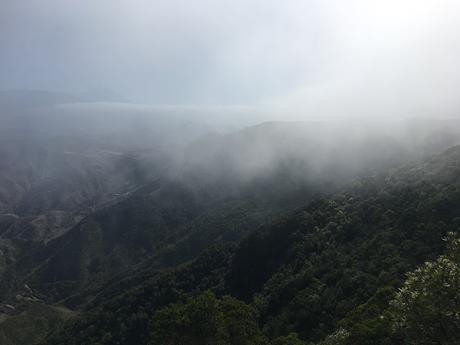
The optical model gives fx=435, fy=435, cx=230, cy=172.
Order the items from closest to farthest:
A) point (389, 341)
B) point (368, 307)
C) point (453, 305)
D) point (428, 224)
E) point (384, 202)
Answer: point (453, 305), point (389, 341), point (368, 307), point (428, 224), point (384, 202)

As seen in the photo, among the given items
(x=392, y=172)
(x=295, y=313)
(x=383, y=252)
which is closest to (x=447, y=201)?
(x=383, y=252)

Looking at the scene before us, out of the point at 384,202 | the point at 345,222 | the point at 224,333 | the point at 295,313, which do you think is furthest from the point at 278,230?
the point at 224,333

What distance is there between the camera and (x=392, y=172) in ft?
581

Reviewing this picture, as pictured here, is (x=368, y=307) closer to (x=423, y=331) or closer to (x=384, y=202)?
(x=423, y=331)

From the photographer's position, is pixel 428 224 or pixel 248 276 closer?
pixel 428 224

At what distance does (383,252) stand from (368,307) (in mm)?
58322

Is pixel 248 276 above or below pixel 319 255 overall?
below

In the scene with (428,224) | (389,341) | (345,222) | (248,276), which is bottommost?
(248,276)

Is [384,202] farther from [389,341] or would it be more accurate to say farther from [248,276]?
[389,341]

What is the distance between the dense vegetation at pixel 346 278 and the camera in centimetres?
3056

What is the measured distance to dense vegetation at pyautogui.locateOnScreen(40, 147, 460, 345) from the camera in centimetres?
3056

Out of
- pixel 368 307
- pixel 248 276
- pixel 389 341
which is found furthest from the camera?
pixel 248 276

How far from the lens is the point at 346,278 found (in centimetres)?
10906

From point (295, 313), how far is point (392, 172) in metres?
89.4
